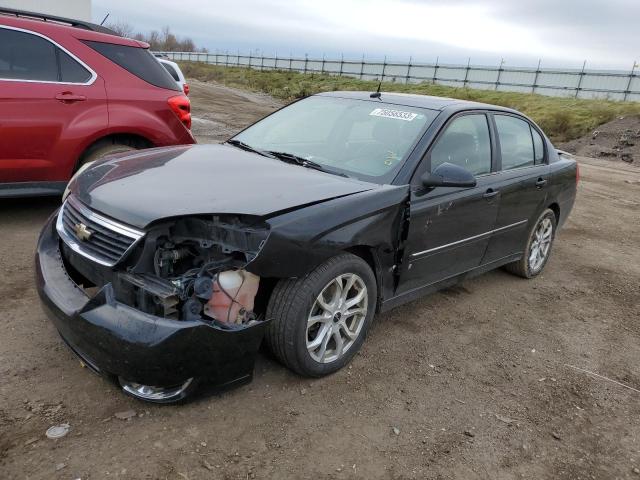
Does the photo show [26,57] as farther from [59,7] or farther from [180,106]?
[59,7]

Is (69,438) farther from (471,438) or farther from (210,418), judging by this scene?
(471,438)

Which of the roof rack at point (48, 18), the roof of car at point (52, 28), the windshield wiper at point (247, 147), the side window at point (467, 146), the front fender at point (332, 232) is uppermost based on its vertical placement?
the roof rack at point (48, 18)

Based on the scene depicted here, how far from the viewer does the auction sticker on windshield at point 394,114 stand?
4.13m

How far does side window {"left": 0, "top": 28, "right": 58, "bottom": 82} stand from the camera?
500 centimetres

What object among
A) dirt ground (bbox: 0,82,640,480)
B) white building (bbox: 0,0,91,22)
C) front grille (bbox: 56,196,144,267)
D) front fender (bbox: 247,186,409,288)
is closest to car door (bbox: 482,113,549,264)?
dirt ground (bbox: 0,82,640,480)

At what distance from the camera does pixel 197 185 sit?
317 cm

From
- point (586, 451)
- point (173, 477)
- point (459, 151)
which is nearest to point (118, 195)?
point (173, 477)

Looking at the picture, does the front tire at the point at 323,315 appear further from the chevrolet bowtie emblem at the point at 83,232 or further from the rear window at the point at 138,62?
the rear window at the point at 138,62

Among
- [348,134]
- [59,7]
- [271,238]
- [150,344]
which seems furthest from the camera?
[59,7]

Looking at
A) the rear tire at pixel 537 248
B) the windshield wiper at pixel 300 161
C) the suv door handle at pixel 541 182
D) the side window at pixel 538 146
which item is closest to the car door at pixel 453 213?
the windshield wiper at pixel 300 161

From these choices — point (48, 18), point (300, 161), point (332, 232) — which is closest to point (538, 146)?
point (300, 161)

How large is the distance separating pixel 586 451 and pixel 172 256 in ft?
7.92

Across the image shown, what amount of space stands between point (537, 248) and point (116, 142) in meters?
4.30

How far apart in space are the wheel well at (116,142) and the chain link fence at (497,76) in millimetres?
28007
